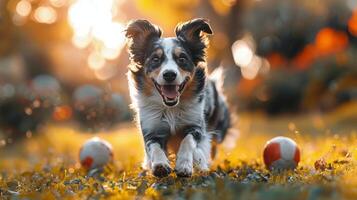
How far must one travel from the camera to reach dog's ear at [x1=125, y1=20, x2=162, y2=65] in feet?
25.8

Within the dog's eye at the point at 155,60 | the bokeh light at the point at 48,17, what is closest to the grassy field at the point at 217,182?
the dog's eye at the point at 155,60

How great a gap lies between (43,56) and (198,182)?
112 ft

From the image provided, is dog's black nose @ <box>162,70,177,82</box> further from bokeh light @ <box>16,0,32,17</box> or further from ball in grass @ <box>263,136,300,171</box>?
bokeh light @ <box>16,0,32,17</box>

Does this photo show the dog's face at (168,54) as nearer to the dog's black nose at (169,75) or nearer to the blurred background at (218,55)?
the dog's black nose at (169,75)

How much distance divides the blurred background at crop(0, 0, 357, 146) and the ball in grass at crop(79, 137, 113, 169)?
393cm

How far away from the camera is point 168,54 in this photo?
24.0ft

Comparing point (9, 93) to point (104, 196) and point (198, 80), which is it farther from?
point (104, 196)

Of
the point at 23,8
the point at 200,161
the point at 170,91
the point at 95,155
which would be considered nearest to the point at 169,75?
the point at 170,91

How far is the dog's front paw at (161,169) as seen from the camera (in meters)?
6.74

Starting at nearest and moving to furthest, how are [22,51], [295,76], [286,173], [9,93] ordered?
[286,173] → [9,93] → [295,76] → [22,51]

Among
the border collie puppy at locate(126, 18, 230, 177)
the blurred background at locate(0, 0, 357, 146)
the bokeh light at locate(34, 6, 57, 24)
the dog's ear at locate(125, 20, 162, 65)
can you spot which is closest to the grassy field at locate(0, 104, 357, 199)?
the border collie puppy at locate(126, 18, 230, 177)

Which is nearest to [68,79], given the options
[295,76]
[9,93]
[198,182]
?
[295,76]

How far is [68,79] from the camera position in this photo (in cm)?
3762

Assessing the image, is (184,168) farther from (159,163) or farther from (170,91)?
(170,91)
